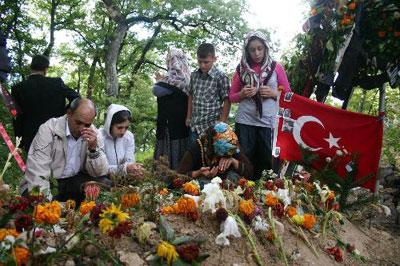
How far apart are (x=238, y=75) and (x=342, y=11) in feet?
5.03

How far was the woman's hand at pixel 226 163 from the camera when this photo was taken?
3859 millimetres

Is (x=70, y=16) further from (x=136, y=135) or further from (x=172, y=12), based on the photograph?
(x=136, y=135)

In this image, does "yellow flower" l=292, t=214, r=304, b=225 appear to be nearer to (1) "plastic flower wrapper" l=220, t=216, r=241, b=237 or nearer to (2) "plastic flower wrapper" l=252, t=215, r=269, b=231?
(2) "plastic flower wrapper" l=252, t=215, r=269, b=231

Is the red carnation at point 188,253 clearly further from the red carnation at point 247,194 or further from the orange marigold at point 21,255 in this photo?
the red carnation at point 247,194

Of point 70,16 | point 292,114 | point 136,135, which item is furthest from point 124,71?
point 292,114

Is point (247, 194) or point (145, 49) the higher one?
point (145, 49)

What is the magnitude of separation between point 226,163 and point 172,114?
4.23 feet

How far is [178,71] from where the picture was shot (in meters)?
4.99

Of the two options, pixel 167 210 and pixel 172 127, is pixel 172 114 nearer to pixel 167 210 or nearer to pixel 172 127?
pixel 172 127

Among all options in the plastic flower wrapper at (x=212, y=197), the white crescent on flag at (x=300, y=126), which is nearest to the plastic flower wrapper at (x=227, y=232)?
the plastic flower wrapper at (x=212, y=197)

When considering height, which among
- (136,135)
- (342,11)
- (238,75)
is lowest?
(136,135)

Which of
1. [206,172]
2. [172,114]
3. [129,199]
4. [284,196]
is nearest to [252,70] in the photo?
[172,114]

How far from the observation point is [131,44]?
19391mm

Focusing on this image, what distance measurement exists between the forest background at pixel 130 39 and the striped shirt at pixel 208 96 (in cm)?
428
